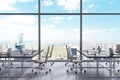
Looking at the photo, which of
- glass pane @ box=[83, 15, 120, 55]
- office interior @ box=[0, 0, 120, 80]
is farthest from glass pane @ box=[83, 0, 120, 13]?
glass pane @ box=[83, 15, 120, 55]

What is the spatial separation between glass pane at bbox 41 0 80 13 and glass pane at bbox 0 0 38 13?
0.35 metres

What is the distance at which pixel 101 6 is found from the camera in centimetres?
920

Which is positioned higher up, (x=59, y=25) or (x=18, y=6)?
(x=18, y=6)

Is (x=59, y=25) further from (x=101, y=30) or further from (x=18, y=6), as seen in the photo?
(x=18, y=6)

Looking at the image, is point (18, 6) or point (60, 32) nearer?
point (18, 6)

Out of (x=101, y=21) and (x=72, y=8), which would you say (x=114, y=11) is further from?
(x=72, y=8)

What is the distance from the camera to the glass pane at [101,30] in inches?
360

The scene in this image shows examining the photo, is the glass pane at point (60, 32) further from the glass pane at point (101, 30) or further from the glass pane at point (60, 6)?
the glass pane at point (101, 30)

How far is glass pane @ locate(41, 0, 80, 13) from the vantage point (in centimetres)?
910

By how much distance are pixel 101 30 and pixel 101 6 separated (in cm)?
94

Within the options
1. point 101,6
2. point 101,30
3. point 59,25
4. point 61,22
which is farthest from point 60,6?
point 101,30

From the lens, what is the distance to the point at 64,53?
929 centimetres

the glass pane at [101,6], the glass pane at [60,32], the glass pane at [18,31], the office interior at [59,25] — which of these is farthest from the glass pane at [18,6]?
the glass pane at [101,6]

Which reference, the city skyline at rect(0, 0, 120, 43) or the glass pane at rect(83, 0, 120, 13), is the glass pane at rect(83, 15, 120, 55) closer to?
the city skyline at rect(0, 0, 120, 43)
